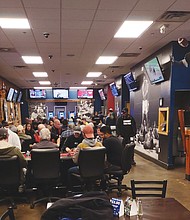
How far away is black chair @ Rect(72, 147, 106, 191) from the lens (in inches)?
170

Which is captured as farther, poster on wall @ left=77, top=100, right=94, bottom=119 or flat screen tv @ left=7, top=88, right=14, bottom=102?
poster on wall @ left=77, top=100, right=94, bottom=119

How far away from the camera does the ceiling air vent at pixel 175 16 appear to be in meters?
4.79

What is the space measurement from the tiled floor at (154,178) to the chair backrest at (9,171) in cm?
48

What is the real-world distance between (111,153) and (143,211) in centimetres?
303

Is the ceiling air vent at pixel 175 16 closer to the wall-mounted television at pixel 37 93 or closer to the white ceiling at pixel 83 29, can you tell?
the white ceiling at pixel 83 29

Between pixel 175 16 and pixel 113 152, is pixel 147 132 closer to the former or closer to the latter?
pixel 113 152

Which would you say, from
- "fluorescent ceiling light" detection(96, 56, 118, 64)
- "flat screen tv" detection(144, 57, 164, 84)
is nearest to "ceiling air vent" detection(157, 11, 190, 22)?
"flat screen tv" detection(144, 57, 164, 84)

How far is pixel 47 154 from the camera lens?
13.9 ft

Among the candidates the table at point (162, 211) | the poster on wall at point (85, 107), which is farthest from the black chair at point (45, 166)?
the poster on wall at point (85, 107)

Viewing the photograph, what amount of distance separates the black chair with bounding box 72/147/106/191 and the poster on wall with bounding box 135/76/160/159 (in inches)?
148

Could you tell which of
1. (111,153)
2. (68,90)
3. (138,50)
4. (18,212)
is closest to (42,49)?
(138,50)

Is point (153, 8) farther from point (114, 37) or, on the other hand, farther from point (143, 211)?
point (143, 211)

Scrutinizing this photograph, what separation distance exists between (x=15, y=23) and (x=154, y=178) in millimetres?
4404

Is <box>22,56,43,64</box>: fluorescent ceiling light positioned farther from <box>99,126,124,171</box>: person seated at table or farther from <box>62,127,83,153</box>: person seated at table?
<box>99,126,124,171</box>: person seated at table
